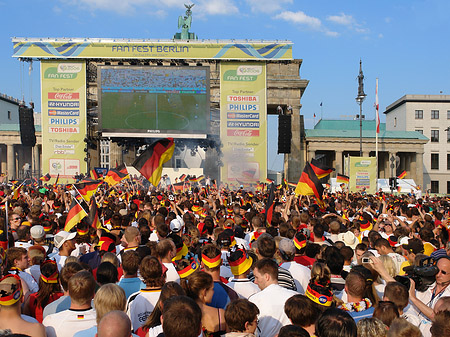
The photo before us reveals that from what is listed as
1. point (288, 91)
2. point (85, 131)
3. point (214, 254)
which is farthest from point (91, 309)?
point (288, 91)

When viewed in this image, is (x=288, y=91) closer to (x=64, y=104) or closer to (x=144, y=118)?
(x=144, y=118)

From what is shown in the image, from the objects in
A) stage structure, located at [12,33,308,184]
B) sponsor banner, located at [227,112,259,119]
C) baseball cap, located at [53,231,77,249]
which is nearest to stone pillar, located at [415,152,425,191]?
stage structure, located at [12,33,308,184]

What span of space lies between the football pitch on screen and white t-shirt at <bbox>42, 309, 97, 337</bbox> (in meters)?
37.5

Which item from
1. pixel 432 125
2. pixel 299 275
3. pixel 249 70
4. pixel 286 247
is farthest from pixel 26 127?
pixel 432 125

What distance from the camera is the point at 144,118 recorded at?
41156 mm

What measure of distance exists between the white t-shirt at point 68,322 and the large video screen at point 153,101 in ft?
123

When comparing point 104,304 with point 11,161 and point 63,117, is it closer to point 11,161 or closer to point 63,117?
point 63,117

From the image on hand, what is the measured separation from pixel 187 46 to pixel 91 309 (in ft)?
141

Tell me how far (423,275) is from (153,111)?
124ft

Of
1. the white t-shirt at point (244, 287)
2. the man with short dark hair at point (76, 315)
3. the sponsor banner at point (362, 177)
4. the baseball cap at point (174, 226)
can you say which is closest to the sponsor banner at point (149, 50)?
the sponsor banner at point (362, 177)

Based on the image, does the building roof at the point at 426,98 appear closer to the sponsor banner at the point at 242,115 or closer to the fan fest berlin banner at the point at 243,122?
the fan fest berlin banner at the point at 243,122

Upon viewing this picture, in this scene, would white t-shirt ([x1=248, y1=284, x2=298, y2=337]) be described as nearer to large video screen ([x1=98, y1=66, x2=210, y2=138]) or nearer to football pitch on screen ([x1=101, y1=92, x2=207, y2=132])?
large video screen ([x1=98, y1=66, x2=210, y2=138])

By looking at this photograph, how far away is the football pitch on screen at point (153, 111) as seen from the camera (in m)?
41.0

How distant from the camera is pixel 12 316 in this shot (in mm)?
3871
